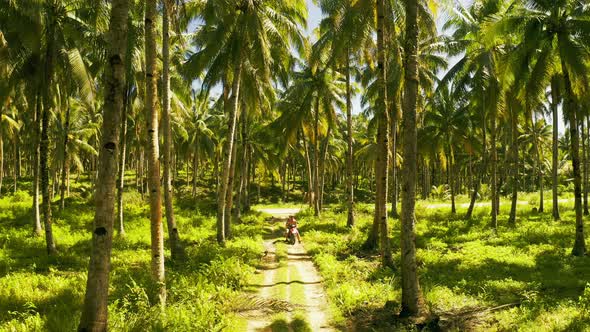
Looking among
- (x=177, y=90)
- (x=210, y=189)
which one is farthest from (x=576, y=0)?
(x=210, y=189)

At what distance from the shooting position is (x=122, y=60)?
5836mm

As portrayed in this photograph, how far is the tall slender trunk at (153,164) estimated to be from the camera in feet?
30.0

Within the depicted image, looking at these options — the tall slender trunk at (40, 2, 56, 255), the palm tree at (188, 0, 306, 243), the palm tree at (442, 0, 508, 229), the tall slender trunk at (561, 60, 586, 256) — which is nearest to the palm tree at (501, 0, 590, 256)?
the tall slender trunk at (561, 60, 586, 256)

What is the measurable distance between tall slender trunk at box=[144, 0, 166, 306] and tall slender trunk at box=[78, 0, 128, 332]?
9.76 ft

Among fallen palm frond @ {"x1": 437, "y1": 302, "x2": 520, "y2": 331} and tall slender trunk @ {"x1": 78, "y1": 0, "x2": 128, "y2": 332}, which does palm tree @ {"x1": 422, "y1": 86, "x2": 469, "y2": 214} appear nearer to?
fallen palm frond @ {"x1": 437, "y1": 302, "x2": 520, "y2": 331}

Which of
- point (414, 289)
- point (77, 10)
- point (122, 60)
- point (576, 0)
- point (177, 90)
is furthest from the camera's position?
point (177, 90)

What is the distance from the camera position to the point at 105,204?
225 inches

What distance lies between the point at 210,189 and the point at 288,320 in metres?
43.7

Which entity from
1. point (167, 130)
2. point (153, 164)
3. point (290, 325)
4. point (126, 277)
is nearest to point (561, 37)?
point (290, 325)

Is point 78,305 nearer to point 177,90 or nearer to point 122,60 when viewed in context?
point 122,60

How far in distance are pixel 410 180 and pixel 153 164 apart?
19.6 feet

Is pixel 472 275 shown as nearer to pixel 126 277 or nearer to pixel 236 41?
pixel 126 277

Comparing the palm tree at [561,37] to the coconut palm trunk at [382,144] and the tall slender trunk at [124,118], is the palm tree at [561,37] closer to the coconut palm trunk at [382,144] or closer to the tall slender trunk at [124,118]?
the coconut palm trunk at [382,144]

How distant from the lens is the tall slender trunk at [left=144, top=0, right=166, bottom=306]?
916 centimetres
